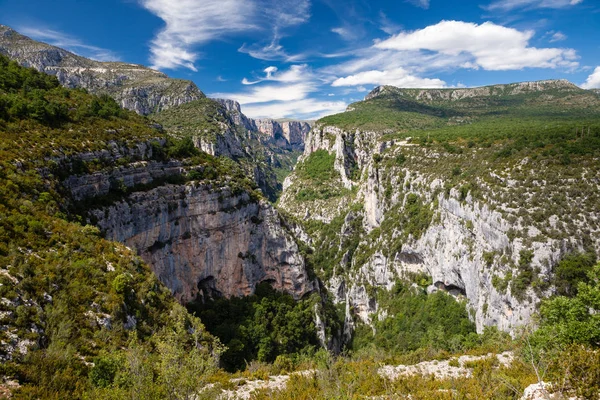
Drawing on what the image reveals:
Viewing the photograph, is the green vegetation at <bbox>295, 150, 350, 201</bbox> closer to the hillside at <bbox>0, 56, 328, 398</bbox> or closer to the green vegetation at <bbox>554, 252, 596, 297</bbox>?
the hillside at <bbox>0, 56, 328, 398</bbox>

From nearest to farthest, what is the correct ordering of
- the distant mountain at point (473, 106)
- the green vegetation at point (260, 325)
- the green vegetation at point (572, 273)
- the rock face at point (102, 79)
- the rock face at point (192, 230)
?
the green vegetation at point (572, 273) < the rock face at point (192, 230) < the green vegetation at point (260, 325) < the distant mountain at point (473, 106) < the rock face at point (102, 79)

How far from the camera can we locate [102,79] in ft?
536

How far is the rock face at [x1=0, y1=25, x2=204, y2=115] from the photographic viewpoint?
152625 mm

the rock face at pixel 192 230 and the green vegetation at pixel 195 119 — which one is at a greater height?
the green vegetation at pixel 195 119

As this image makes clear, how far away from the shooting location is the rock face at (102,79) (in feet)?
501

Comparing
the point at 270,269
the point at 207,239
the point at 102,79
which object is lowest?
the point at 270,269

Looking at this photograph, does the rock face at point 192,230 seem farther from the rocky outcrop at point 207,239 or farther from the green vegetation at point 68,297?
the green vegetation at point 68,297

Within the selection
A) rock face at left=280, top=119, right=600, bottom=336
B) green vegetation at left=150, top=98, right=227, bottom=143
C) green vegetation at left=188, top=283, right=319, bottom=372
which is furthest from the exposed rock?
green vegetation at left=150, top=98, right=227, bottom=143

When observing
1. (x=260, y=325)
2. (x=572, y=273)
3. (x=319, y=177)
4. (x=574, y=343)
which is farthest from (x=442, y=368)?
(x=319, y=177)

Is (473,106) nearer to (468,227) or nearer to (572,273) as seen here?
(468,227)

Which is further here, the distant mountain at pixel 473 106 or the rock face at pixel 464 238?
the distant mountain at pixel 473 106

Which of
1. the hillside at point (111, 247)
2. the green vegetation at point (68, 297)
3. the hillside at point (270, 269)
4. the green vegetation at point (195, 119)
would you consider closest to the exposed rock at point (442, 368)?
the hillside at point (270, 269)

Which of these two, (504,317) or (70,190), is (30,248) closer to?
(70,190)

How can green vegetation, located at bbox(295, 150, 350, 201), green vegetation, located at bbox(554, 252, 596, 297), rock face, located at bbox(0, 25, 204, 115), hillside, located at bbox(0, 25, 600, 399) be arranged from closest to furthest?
hillside, located at bbox(0, 25, 600, 399) < green vegetation, located at bbox(554, 252, 596, 297) < green vegetation, located at bbox(295, 150, 350, 201) < rock face, located at bbox(0, 25, 204, 115)
